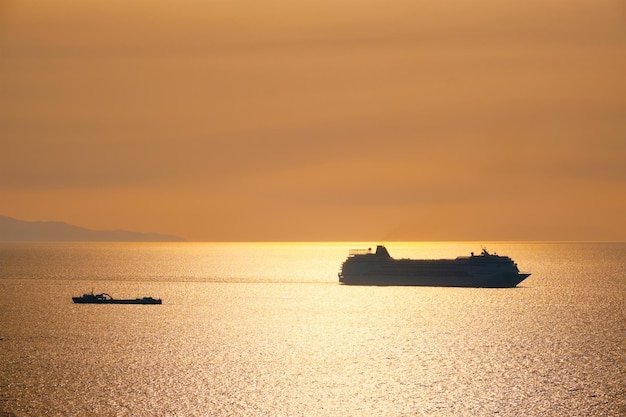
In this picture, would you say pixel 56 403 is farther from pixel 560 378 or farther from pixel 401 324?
pixel 401 324

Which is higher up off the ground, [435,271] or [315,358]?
[435,271]

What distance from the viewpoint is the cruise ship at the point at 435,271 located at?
595 feet

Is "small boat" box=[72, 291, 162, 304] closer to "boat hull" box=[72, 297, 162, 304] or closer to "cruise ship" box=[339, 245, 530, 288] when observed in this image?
"boat hull" box=[72, 297, 162, 304]

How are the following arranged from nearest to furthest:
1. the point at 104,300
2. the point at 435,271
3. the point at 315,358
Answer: the point at 315,358 < the point at 104,300 < the point at 435,271

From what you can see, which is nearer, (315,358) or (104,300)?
(315,358)

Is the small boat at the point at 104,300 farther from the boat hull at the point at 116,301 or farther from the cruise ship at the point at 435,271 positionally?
the cruise ship at the point at 435,271

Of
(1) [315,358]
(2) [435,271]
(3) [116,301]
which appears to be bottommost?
(1) [315,358]

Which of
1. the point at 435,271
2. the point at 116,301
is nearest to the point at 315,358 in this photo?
the point at 116,301

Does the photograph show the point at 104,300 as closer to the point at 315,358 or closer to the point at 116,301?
the point at 116,301

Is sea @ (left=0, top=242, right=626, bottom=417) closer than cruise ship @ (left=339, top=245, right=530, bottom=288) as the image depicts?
Yes

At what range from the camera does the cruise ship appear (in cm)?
18138

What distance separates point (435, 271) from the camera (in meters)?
186

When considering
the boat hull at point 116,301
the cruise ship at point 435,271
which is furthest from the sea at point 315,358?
the cruise ship at point 435,271

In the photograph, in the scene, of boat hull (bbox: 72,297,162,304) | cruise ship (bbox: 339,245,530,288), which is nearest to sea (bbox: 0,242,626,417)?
boat hull (bbox: 72,297,162,304)
